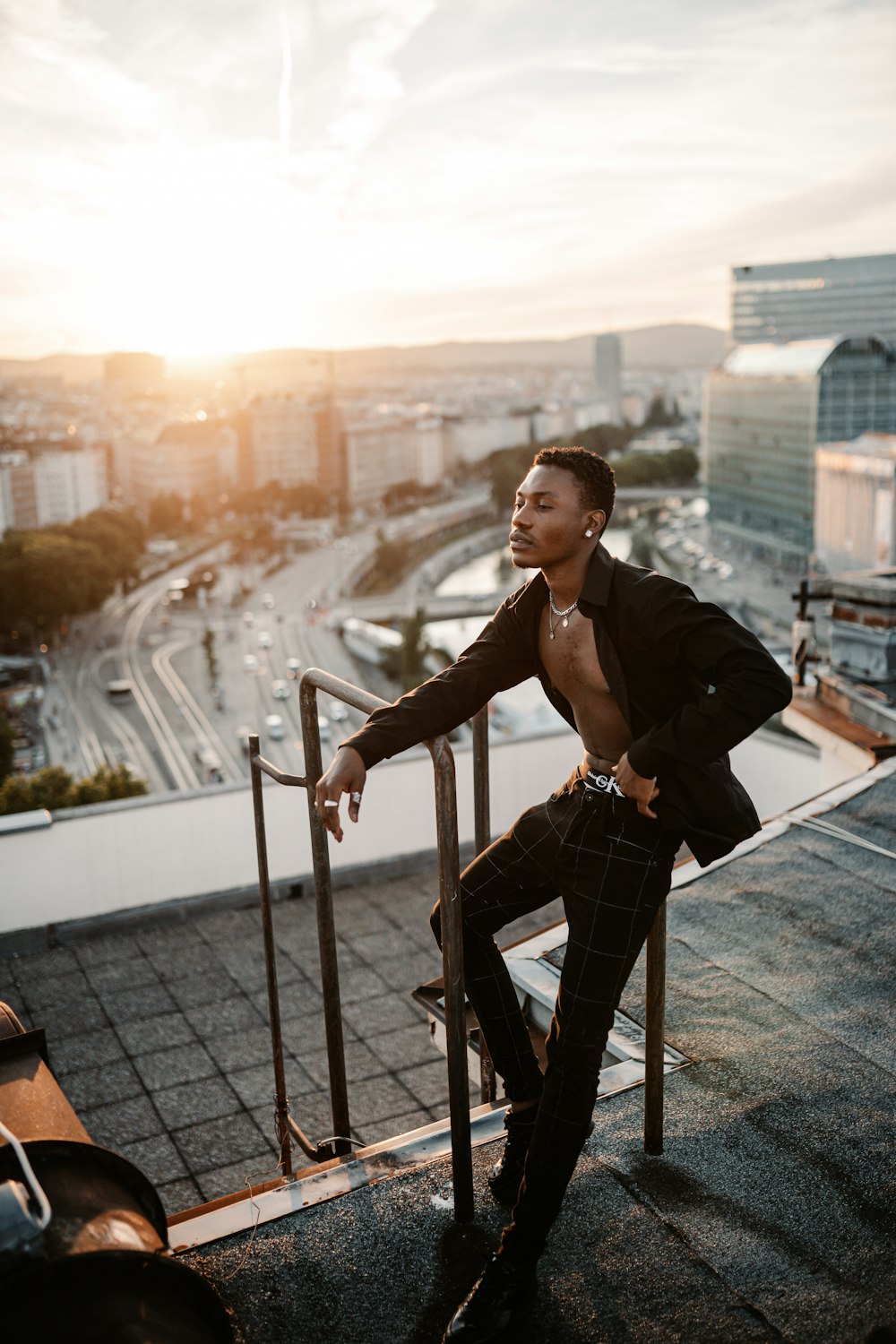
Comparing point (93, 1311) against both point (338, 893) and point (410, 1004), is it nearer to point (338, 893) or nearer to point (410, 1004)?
point (410, 1004)

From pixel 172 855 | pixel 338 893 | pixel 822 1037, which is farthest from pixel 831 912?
pixel 172 855

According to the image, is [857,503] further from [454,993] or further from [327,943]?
[454,993]

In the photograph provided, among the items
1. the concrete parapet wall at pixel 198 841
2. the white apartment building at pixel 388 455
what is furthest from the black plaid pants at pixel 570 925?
the white apartment building at pixel 388 455

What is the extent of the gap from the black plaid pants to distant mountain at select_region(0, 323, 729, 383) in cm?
10263

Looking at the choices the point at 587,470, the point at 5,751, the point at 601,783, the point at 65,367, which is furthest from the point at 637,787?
the point at 65,367


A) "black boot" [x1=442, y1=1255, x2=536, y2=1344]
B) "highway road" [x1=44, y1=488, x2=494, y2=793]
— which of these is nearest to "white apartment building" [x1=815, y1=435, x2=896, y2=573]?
"highway road" [x1=44, y1=488, x2=494, y2=793]

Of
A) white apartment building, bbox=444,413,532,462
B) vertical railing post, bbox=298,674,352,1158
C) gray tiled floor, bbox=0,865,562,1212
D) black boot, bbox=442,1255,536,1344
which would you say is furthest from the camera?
white apartment building, bbox=444,413,532,462

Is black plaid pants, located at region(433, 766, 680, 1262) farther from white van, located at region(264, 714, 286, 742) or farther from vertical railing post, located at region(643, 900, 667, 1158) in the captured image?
white van, located at region(264, 714, 286, 742)

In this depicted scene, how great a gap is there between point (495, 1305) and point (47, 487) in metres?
67.5

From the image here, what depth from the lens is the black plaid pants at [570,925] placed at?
149 centimetres

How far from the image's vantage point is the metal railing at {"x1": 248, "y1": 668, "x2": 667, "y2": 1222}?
1.52 m

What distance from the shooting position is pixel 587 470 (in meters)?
1.62

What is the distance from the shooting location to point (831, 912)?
8.87 ft

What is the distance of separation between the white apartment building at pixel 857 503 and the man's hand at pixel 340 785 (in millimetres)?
51613
